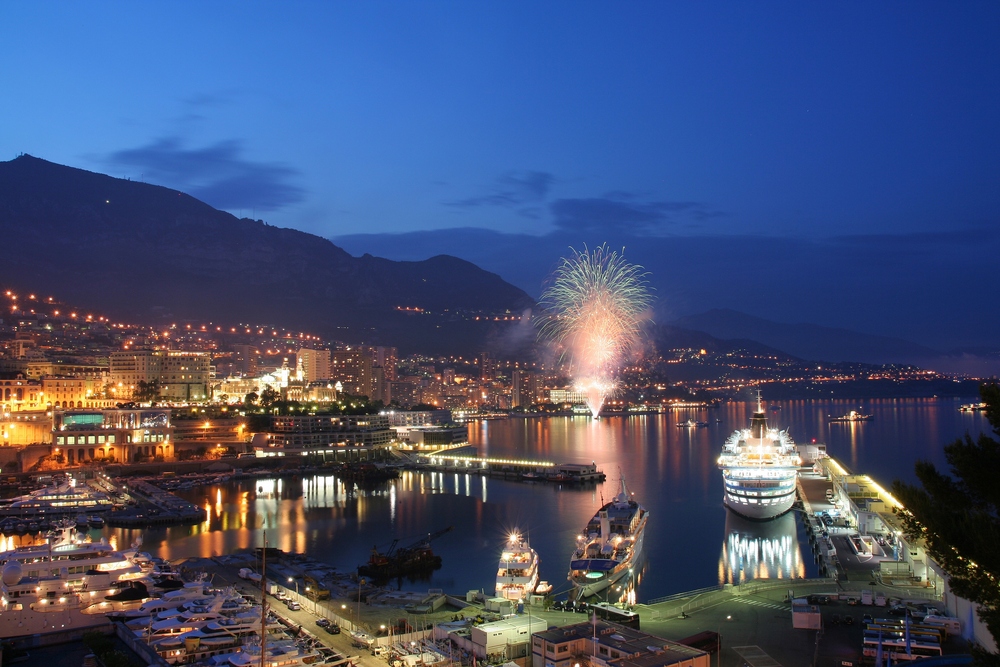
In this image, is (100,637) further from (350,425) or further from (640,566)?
(350,425)

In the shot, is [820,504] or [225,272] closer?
[820,504]

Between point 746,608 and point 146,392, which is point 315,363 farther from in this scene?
point 746,608

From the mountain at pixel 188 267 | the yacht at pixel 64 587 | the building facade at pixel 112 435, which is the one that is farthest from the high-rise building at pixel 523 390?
the yacht at pixel 64 587

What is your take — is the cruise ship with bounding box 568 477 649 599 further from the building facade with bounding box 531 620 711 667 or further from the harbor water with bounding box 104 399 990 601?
the building facade with bounding box 531 620 711 667

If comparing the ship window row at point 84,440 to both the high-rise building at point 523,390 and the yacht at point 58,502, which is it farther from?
the high-rise building at point 523,390

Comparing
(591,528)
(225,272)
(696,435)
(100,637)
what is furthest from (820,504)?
(225,272)

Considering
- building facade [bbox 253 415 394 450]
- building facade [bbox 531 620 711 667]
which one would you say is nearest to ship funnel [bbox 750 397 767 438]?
building facade [bbox 531 620 711 667]

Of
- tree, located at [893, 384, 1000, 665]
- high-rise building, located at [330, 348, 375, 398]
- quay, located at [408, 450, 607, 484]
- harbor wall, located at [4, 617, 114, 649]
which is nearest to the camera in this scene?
tree, located at [893, 384, 1000, 665]
